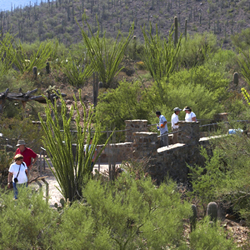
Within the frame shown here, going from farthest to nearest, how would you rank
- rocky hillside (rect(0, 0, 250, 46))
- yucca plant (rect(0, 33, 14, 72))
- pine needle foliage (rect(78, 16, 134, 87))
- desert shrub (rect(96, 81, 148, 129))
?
rocky hillside (rect(0, 0, 250, 46))
pine needle foliage (rect(78, 16, 134, 87))
yucca plant (rect(0, 33, 14, 72))
desert shrub (rect(96, 81, 148, 129))

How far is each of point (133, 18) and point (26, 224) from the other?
2349 inches

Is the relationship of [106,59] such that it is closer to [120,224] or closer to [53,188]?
[53,188]

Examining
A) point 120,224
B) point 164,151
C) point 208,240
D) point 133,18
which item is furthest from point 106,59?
point 133,18

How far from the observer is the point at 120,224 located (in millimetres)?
6113

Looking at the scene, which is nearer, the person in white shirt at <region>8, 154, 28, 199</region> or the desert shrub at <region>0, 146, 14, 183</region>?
the person in white shirt at <region>8, 154, 28, 199</region>

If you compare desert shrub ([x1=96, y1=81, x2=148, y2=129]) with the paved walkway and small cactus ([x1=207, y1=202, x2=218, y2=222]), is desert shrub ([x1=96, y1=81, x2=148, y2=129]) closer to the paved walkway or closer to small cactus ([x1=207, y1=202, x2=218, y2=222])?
the paved walkway

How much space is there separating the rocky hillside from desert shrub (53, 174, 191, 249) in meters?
47.1

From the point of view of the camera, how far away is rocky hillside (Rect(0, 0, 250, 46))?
55.9 metres

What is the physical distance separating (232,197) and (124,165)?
2.89 m

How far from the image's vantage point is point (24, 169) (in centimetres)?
764

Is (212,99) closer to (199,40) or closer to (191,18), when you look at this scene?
(199,40)

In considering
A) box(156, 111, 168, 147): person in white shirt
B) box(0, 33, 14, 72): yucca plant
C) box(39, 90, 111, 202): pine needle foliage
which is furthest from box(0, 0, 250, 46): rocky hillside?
box(39, 90, 111, 202): pine needle foliage

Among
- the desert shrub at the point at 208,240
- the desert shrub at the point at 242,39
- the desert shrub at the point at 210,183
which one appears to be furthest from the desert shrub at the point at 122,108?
the desert shrub at the point at 242,39

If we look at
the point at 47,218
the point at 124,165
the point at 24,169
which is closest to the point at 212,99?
the point at 124,165
